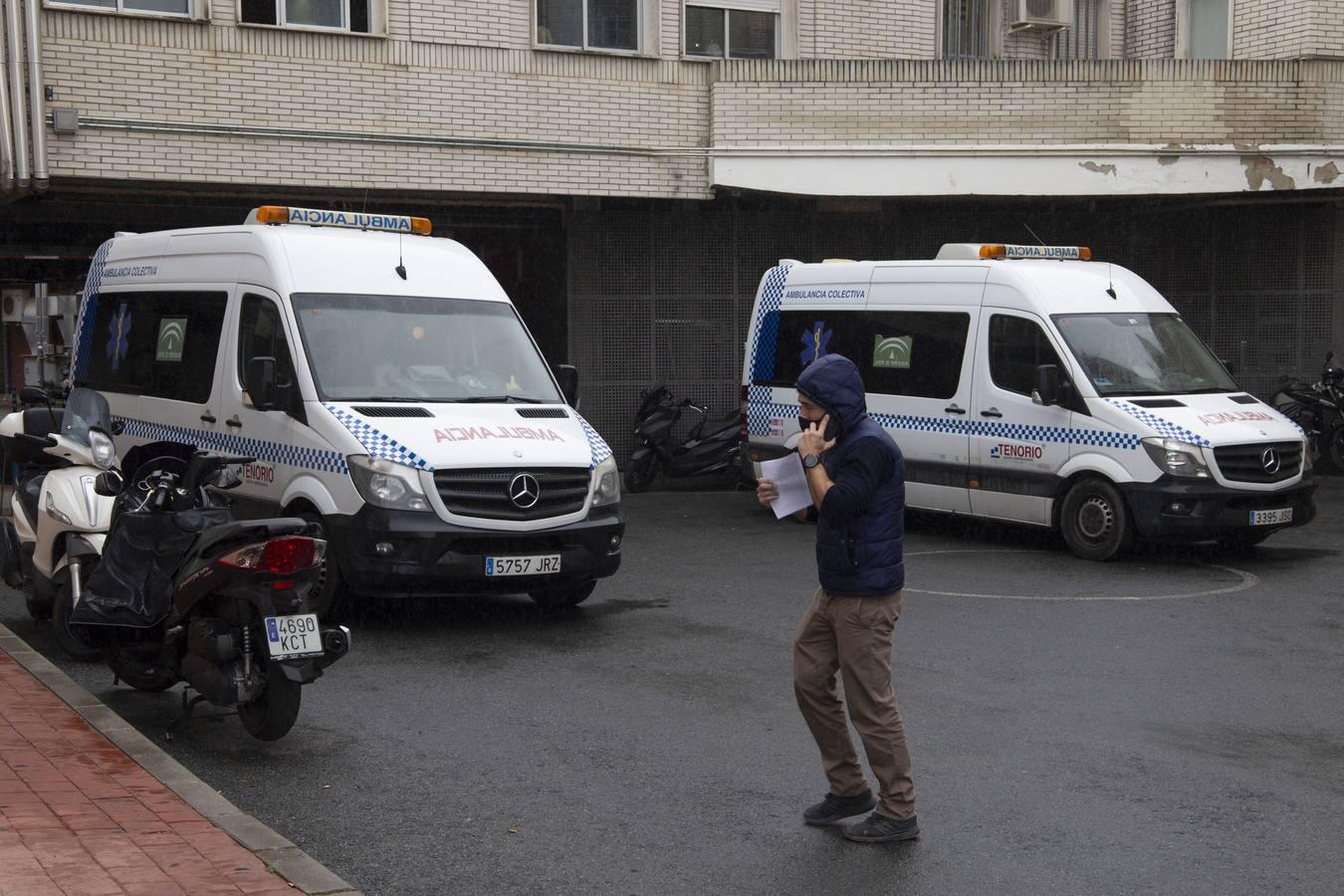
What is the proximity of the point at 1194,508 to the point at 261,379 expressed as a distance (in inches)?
261

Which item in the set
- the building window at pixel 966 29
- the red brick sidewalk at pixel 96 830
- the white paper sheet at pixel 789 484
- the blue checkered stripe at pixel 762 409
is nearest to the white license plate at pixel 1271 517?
the blue checkered stripe at pixel 762 409

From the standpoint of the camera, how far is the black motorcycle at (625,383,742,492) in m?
17.4

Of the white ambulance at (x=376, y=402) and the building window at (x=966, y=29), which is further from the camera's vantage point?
the building window at (x=966, y=29)

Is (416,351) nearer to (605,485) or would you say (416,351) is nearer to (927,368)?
(605,485)

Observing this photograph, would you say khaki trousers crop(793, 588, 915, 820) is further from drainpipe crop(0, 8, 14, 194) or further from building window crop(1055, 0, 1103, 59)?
building window crop(1055, 0, 1103, 59)

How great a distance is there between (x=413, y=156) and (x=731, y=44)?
4.18 m

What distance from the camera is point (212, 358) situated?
10477 millimetres

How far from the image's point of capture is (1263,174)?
17719mm

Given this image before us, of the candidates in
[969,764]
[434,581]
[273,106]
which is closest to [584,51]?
[273,106]

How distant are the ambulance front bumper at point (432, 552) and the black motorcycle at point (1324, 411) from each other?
1182 cm

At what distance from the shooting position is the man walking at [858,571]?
5.47 meters

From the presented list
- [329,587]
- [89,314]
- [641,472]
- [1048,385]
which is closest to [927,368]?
[1048,385]

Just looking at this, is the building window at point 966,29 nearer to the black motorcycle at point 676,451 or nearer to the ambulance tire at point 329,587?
the black motorcycle at point 676,451

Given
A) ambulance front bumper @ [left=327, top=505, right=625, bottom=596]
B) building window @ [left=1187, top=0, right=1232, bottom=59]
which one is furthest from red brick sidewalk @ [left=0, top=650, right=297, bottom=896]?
building window @ [left=1187, top=0, right=1232, bottom=59]
